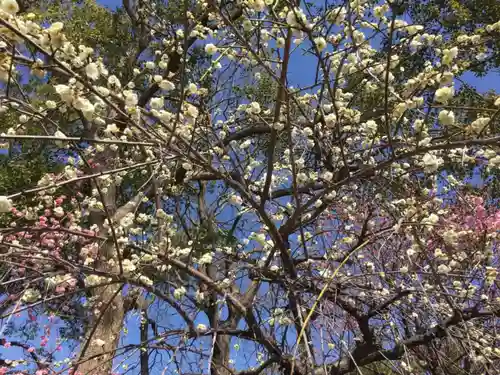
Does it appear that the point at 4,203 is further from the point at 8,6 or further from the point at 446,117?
the point at 446,117

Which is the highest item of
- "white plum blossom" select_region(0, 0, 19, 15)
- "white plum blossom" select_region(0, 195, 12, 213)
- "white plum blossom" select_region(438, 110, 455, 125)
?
"white plum blossom" select_region(0, 0, 19, 15)

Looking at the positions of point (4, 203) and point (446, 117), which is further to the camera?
point (446, 117)

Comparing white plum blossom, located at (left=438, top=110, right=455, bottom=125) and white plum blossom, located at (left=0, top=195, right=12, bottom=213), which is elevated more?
white plum blossom, located at (left=438, top=110, right=455, bottom=125)

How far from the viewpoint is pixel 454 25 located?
530 cm

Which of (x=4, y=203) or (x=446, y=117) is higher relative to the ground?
(x=446, y=117)

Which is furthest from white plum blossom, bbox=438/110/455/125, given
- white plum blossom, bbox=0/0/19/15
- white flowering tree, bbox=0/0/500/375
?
white plum blossom, bbox=0/0/19/15

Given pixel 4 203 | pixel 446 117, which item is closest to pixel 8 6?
pixel 4 203

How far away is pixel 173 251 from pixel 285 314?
0.82 metres

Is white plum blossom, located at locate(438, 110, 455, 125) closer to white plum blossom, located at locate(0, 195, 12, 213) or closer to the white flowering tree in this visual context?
the white flowering tree

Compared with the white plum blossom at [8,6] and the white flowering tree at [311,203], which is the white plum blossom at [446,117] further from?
the white plum blossom at [8,6]

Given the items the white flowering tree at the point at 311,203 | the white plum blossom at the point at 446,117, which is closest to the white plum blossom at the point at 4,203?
the white flowering tree at the point at 311,203

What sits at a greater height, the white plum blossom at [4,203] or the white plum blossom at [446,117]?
the white plum blossom at [446,117]

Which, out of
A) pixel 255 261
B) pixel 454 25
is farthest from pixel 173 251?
pixel 454 25

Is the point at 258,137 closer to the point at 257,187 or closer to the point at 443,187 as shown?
the point at 257,187
